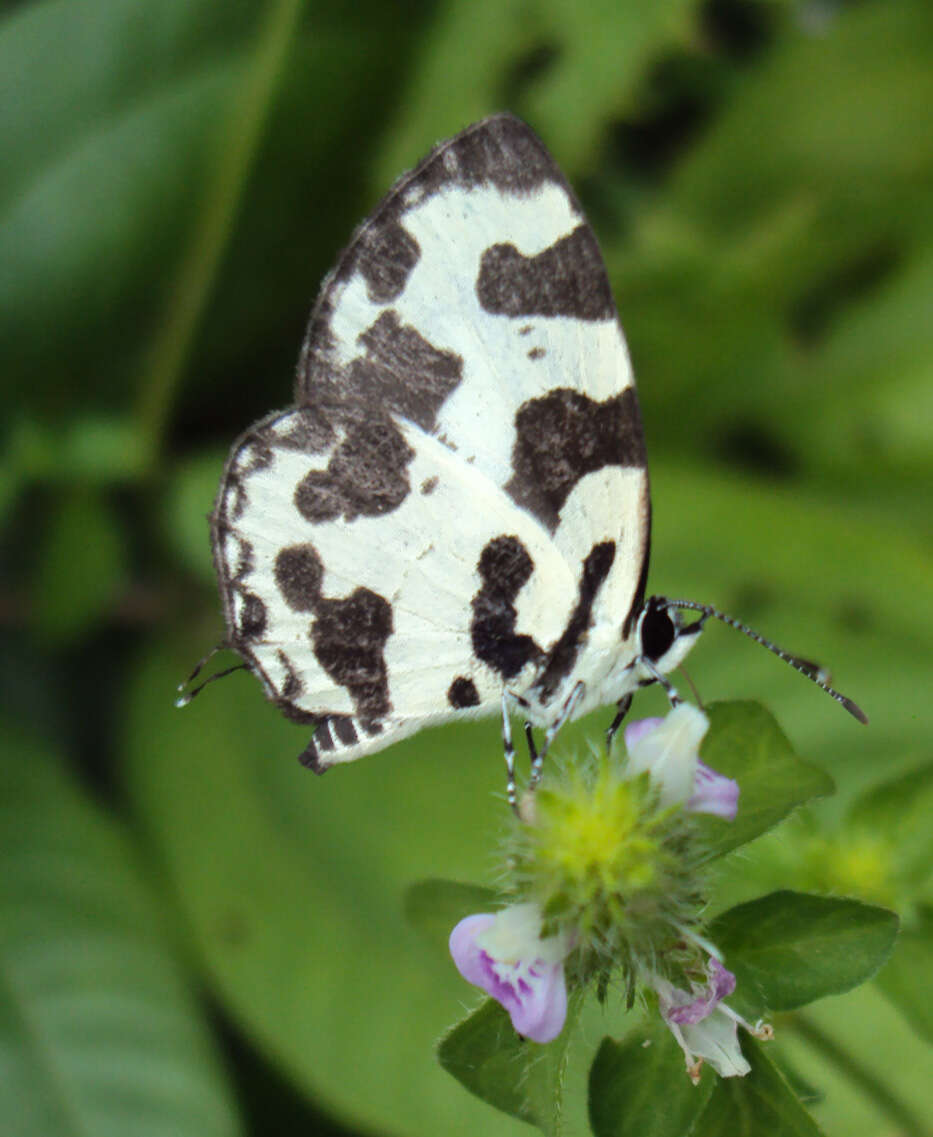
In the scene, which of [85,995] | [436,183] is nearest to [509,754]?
[436,183]

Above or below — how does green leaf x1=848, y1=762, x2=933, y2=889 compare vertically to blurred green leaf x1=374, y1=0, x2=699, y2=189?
below

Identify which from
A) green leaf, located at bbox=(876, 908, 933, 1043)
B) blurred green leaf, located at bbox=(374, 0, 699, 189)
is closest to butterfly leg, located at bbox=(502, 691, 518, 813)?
green leaf, located at bbox=(876, 908, 933, 1043)

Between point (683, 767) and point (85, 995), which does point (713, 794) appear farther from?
Answer: point (85, 995)

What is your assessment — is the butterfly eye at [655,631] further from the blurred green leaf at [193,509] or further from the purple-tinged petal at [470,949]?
the blurred green leaf at [193,509]

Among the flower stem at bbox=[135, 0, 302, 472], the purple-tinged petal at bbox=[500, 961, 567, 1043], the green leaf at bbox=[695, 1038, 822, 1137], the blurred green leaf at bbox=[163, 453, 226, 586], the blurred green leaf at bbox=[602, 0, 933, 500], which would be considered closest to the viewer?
the purple-tinged petal at bbox=[500, 961, 567, 1043]

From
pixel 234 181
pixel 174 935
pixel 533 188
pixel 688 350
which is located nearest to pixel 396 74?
pixel 234 181

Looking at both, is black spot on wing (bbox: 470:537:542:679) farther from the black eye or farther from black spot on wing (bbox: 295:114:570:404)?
black spot on wing (bbox: 295:114:570:404)

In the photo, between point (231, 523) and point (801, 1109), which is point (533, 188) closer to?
point (231, 523)
